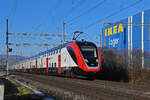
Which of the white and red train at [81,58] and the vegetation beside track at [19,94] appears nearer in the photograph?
the vegetation beside track at [19,94]

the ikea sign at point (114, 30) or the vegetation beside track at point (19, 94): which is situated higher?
the ikea sign at point (114, 30)

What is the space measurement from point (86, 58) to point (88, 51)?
1.00 metres

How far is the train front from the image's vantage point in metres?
20.0

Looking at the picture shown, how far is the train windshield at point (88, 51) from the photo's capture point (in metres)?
20.6

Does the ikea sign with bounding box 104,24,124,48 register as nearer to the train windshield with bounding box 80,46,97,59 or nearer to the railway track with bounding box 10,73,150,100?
the train windshield with bounding box 80,46,97,59

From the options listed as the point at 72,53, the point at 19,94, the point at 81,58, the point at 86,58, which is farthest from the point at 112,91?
the point at 72,53

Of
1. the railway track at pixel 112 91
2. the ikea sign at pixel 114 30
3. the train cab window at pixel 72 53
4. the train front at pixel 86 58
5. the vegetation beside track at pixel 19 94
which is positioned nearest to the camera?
the vegetation beside track at pixel 19 94

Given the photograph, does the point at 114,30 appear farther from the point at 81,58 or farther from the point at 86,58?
the point at 81,58

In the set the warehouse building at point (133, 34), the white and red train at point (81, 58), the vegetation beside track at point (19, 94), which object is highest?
the warehouse building at point (133, 34)

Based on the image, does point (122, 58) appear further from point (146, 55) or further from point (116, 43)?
point (116, 43)

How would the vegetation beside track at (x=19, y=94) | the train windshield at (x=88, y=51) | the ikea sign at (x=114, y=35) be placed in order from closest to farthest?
1. the vegetation beside track at (x=19, y=94)
2. the train windshield at (x=88, y=51)
3. the ikea sign at (x=114, y=35)

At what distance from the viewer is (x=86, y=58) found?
2025 centimetres

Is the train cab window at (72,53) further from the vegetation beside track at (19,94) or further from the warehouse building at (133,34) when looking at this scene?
the vegetation beside track at (19,94)

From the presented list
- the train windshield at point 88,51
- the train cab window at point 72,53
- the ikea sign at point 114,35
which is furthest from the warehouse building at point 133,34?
the train cab window at point 72,53
